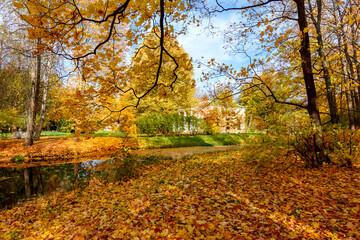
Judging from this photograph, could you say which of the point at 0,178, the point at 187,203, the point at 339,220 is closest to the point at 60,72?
the point at 0,178

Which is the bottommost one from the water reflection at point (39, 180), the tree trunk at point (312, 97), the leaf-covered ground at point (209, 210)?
the leaf-covered ground at point (209, 210)

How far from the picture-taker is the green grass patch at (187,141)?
530 inches

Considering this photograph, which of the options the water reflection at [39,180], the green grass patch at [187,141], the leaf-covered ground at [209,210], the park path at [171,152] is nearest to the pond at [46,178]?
the water reflection at [39,180]

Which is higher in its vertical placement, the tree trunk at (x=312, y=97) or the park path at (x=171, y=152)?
the tree trunk at (x=312, y=97)

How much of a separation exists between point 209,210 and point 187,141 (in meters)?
11.7

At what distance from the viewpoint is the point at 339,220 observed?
2.67 metres

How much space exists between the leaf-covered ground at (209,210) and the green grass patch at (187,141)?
761 centimetres

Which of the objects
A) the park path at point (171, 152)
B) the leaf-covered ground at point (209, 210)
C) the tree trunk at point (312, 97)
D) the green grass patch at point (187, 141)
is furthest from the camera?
the green grass patch at point (187, 141)

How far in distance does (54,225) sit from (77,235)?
2.84ft

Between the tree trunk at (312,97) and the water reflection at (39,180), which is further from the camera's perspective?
the water reflection at (39,180)

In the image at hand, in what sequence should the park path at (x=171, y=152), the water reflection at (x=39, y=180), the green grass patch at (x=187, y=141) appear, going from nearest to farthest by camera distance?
the water reflection at (x=39, y=180)
the park path at (x=171, y=152)
the green grass patch at (x=187, y=141)

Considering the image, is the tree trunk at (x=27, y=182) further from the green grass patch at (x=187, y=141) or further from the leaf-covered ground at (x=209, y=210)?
the green grass patch at (x=187, y=141)

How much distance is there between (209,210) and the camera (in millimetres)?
3254

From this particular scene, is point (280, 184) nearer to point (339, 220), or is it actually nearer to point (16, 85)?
point (339, 220)
